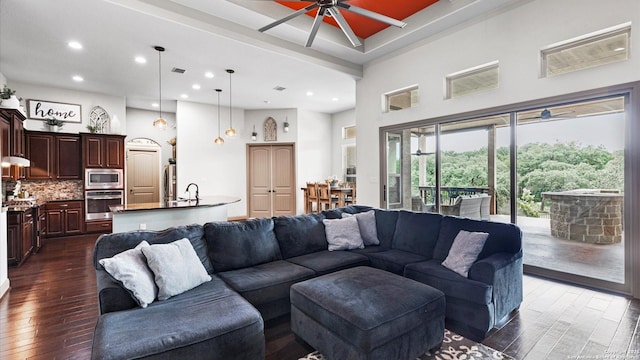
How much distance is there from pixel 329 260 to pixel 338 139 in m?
6.48

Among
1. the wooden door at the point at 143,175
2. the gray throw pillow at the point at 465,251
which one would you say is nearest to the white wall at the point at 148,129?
the wooden door at the point at 143,175

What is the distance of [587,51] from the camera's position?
3.39 meters

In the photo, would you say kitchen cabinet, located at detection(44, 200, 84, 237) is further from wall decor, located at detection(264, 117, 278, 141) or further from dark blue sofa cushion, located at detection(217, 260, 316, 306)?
dark blue sofa cushion, located at detection(217, 260, 316, 306)

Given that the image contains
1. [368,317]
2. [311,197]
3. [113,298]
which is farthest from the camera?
[311,197]

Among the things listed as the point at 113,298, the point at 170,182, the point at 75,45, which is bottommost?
the point at 113,298

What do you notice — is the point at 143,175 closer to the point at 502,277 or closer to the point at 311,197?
the point at 311,197

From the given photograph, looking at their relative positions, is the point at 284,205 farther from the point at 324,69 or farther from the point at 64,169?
the point at 64,169

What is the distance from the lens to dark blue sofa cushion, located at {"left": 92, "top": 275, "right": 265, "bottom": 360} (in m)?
1.50

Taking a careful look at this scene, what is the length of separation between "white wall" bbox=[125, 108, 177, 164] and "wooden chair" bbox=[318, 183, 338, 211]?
15.6 feet

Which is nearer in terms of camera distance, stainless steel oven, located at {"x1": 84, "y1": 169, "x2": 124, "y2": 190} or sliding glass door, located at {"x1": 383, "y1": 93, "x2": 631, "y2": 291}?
sliding glass door, located at {"x1": 383, "y1": 93, "x2": 631, "y2": 291}

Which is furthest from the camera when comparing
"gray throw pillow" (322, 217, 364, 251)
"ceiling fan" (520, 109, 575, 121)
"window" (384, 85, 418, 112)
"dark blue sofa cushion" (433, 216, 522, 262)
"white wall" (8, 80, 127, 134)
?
"white wall" (8, 80, 127, 134)

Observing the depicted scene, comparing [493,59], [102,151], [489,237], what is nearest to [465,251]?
[489,237]

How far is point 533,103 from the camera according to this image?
12.2 feet

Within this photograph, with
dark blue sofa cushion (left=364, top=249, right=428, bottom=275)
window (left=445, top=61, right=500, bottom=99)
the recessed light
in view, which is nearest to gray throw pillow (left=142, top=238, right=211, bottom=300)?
dark blue sofa cushion (left=364, top=249, right=428, bottom=275)
